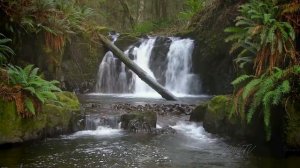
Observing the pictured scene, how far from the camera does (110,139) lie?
9.64 meters

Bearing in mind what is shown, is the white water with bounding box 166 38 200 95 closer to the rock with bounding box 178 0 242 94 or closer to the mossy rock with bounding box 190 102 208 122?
the rock with bounding box 178 0 242 94

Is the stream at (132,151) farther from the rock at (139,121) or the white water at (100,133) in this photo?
the rock at (139,121)

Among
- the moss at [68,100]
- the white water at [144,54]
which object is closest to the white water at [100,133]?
the moss at [68,100]

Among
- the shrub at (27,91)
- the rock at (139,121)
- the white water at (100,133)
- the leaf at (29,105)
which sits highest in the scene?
the shrub at (27,91)

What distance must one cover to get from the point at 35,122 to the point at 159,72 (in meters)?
11.4

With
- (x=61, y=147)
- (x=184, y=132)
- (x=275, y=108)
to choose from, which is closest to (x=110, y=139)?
(x=61, y=147)

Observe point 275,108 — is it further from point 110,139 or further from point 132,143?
point 110,139

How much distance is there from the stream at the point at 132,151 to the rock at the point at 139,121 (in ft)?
0.85

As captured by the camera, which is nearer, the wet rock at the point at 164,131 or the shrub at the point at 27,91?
the shrub at the point at 27,91

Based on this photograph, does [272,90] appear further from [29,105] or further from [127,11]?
[127,11]

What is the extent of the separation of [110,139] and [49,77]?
25.3ft

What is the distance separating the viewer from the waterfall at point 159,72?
62.8 ft

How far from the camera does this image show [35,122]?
9.17 metres

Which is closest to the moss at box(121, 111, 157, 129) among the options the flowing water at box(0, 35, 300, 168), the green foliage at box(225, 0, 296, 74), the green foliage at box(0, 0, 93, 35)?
the flowing water at box(0, 35, 300, 168)
